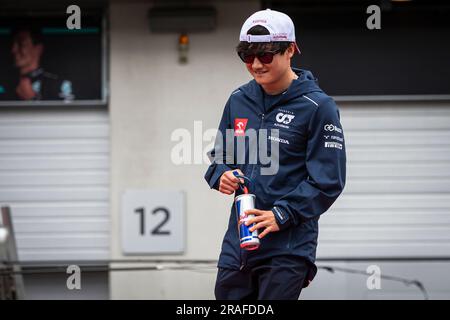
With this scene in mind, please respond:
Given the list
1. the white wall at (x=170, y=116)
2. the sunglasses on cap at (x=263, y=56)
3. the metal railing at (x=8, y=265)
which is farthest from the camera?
the white wall at (x=170, y=116)

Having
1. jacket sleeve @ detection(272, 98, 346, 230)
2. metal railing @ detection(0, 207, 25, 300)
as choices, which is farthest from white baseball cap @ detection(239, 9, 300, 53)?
metal railing @ detection(0, 207, 25, 300)

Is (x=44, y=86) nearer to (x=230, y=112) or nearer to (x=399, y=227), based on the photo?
(x=399, y=227)

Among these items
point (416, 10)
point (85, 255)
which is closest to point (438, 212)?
point (416, 10)

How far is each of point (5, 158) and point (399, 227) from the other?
4.65m

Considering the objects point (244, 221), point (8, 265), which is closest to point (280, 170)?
point (244, 221)

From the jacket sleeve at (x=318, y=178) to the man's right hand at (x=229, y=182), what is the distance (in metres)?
0.20

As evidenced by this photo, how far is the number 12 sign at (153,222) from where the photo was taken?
10484 millimetres

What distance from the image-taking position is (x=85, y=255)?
1080cm

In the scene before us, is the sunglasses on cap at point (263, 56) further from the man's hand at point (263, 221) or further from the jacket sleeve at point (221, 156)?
the man's hand at point (263, 221)

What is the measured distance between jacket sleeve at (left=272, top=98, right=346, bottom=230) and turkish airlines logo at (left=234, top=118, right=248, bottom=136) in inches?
12.4

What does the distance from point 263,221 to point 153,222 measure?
657 centimetres

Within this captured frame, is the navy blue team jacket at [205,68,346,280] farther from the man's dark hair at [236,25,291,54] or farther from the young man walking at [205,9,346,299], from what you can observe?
the man's dark hair at [236,25,291,54]

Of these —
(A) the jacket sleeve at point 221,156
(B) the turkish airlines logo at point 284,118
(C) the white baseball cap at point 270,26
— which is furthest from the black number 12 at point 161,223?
(C) the white baseball cap at point 270,26

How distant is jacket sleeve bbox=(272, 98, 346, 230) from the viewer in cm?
404
